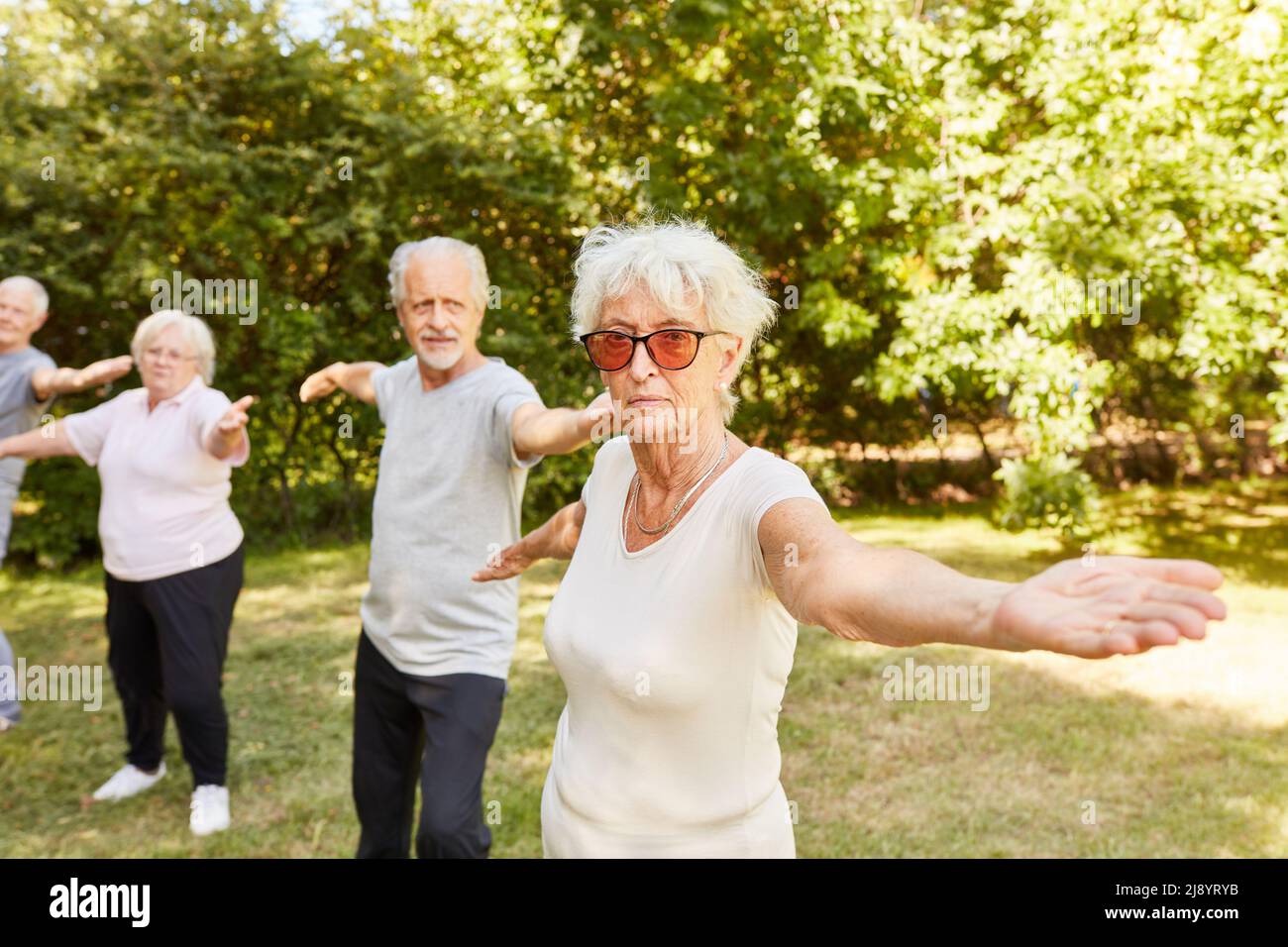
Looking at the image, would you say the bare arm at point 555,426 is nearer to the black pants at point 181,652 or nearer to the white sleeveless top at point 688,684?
the white sleeveless top at point 688,684

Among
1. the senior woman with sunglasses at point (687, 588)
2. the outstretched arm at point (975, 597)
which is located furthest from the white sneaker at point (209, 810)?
the outstretched arm at point (975, 597)

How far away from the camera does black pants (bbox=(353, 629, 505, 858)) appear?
10.1 feet

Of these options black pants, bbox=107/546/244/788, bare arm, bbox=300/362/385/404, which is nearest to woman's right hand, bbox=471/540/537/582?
bare arm, bbox=300/362/385/404

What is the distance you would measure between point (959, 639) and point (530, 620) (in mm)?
6569

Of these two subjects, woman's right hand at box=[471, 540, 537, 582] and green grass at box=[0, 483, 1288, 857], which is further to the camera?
green grass at box=[0, 483, 1288, 857]

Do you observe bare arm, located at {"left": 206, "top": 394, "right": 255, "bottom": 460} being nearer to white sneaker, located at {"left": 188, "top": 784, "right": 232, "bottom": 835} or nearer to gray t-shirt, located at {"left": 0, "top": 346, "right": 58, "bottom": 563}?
gray t-shirt, located at {"left": 0, "top": 346, "right": 58, "bottom": 563}

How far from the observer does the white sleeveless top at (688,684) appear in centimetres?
A: 195

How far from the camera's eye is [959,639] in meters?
1.45

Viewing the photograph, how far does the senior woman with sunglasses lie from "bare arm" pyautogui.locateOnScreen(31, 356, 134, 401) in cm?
328

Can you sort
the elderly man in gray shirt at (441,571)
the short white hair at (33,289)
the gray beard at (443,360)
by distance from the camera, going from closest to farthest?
the elderly man in gray shirt at (441,571) → the gray beard at (443,360) → the short white hair at (33,289)

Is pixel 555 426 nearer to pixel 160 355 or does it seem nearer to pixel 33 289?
pixel 160 355

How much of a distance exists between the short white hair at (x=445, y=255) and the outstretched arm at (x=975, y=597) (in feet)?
6.37
